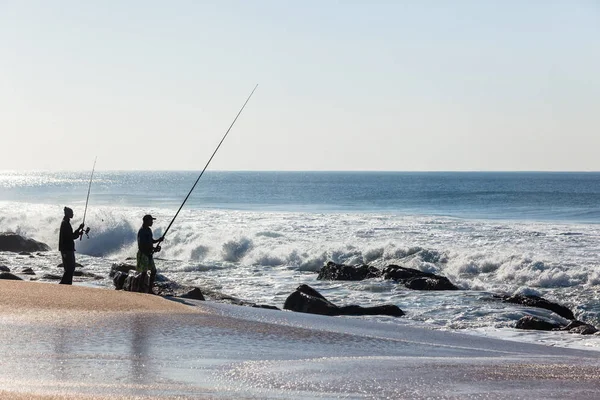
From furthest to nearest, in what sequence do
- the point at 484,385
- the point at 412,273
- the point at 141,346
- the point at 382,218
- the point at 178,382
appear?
1. the point at 382,218
2. the point at 412,273
3. the point at 141,346
4. the point at 484,385
5. the point at 178,382

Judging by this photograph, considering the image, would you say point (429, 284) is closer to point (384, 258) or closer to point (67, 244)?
point (67, 244)

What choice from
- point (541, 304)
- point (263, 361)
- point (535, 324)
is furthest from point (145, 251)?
point (541, 304)

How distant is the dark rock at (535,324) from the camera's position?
11.4 metres

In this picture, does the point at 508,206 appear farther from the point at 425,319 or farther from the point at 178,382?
the point at 178,382

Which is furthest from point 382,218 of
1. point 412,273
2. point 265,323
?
point 265,323

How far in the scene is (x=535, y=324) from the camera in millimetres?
11430

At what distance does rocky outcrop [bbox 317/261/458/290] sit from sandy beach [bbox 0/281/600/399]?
5.76 m

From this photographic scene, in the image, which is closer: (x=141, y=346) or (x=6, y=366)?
(x=6, y=366)

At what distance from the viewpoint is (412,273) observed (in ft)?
56.4

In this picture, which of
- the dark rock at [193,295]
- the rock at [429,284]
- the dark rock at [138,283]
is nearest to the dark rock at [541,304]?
the rock at [429,284]

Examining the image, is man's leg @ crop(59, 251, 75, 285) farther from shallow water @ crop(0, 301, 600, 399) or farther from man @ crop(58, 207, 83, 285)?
shallow water @ crop(0, 301, 600, 399)

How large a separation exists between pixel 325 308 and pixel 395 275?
545 centimetres

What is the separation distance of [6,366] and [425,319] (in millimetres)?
7720

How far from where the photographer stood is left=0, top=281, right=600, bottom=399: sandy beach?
5.32 meters
